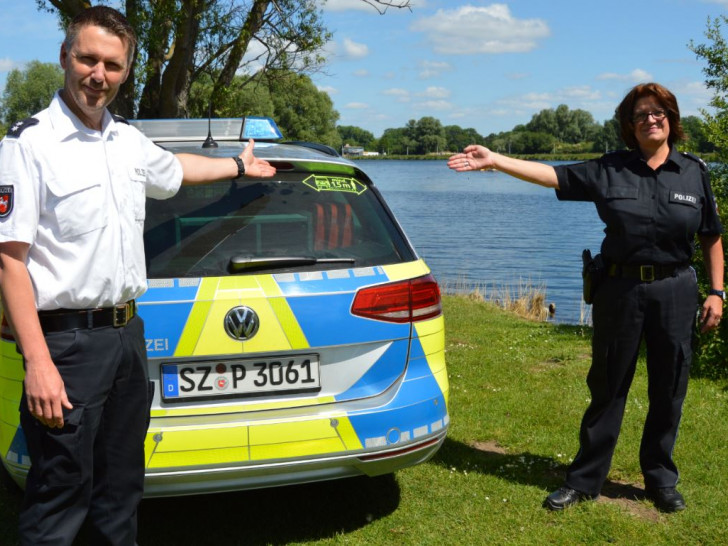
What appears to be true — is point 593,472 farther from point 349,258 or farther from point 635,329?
point 349,258

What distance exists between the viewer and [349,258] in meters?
3.50

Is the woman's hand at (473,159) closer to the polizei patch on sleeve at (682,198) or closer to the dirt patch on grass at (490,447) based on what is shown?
the polizei patch on sleeve at (682,198)

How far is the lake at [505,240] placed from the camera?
63.5 ft

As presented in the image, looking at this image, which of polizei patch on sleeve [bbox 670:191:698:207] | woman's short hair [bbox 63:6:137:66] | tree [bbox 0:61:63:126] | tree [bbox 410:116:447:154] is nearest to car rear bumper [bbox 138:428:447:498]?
woman's short hair [bbox 63:6:137:66]

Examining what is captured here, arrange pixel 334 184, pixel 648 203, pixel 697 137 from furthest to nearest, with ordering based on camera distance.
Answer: pixel 697 137 → pixel 648 203 → pixel 334 184

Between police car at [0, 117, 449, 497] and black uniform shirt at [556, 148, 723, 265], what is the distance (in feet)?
3.52

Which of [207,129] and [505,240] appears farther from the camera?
[505,240]

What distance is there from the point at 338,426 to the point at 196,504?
4.48ft

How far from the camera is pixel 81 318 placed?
2664 mm

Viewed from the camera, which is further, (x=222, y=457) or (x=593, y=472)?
(x=593, y=472)

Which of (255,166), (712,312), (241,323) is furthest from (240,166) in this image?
(712,312)

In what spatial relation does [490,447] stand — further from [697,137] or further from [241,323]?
[697,137]

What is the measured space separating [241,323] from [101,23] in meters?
1.22

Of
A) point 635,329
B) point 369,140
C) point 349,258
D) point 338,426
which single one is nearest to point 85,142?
point 349,258
